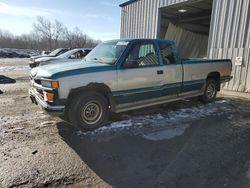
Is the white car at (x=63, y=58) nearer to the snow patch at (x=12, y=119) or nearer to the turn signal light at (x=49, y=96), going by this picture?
the snow patch at (x=12, y=119)

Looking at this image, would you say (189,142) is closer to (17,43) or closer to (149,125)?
(149,125)

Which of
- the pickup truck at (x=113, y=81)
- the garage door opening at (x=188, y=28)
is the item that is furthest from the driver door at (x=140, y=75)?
the garage door opening at (x=188, y=28)

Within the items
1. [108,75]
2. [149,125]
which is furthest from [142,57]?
[149,125]

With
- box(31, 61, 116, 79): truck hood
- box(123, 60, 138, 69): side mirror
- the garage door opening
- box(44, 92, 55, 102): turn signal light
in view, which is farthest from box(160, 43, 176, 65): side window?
the garage door opening

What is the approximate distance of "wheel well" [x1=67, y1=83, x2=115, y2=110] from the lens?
418 centimetres

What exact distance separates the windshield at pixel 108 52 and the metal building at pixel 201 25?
633cm

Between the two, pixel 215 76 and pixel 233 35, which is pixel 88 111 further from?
pixel 233 35

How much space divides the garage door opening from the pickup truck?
918 cm

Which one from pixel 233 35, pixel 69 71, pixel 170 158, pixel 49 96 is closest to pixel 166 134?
pixel 170 158

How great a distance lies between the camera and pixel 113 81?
4555 millimetres

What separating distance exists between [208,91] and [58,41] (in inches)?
2805

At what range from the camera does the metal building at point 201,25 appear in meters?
8.89

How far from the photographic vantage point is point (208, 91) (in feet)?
23.1

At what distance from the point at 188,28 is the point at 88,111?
15.8 meters
